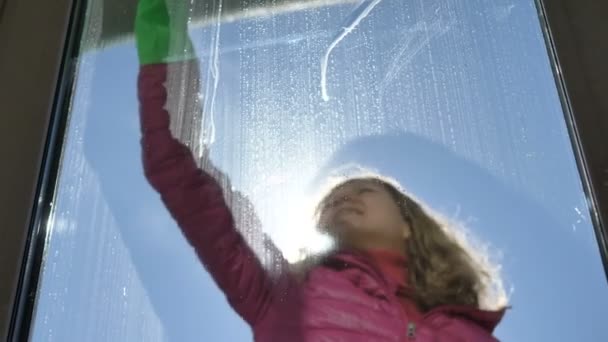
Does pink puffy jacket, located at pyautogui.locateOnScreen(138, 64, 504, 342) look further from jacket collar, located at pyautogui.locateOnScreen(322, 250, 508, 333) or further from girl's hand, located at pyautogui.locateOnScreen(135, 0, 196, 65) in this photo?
girl's hand, located at pyautogui.locateOnScreen(135, 0, 196, 65)

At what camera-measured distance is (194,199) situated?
0.63 m

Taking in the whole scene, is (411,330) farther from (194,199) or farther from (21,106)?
(21,106)

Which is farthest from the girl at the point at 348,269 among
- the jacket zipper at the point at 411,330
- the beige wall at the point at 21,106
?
the beige wall at the point at 21,106

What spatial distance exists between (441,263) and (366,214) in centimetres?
9

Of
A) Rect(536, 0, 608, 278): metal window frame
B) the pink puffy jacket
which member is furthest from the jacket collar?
Rect(536, 0, 608, 278): metal window frame

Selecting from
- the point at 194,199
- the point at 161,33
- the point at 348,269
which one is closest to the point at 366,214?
the point at 348,269

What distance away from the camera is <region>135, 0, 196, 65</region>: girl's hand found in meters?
0.70

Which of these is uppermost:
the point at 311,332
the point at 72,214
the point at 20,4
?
the point at 20,4

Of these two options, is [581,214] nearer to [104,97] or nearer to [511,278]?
[511,278]

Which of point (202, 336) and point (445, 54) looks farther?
point (445, 54)

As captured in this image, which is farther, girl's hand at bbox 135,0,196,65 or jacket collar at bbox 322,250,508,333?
girl's hand at bbox 135,0,196,65

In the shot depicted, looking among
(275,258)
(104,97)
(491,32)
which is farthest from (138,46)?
(491,32)

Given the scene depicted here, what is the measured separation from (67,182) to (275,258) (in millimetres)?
226

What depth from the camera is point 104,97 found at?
2.22 ft
